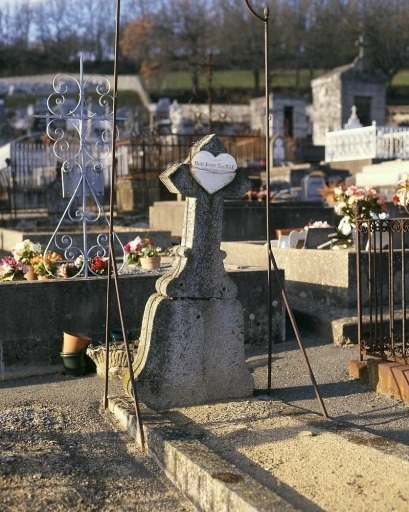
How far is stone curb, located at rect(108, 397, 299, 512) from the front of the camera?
3.65m

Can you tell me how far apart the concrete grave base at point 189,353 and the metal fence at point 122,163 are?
1406 centimetres

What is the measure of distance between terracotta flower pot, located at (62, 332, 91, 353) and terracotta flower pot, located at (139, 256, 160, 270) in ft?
6.73

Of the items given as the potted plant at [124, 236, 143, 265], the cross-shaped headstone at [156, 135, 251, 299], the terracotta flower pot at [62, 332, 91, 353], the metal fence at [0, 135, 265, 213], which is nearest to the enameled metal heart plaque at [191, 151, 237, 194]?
the cross-shaped headstone at [156, 135, 251, 299]

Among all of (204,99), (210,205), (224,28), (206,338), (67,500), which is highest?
(224,28)

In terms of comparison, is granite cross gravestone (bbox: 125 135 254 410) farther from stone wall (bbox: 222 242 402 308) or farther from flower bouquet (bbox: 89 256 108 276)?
stone wall (bbox: 222 242 402 308)

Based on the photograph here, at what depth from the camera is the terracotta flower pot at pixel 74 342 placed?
693 cm

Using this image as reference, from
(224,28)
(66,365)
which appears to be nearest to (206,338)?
(66,365)

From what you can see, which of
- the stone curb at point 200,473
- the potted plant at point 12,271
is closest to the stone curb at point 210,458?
the stone curb at point 200,473

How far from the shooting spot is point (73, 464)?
4.55 meters

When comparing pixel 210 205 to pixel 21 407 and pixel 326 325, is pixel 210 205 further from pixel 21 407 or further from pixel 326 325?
pixel 326 325

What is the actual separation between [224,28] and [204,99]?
692 inches

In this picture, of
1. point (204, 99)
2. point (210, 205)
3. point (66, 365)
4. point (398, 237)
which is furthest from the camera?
point (204, 99)

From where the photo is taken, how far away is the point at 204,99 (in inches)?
2304

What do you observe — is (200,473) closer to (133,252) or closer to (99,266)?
(99,266)
